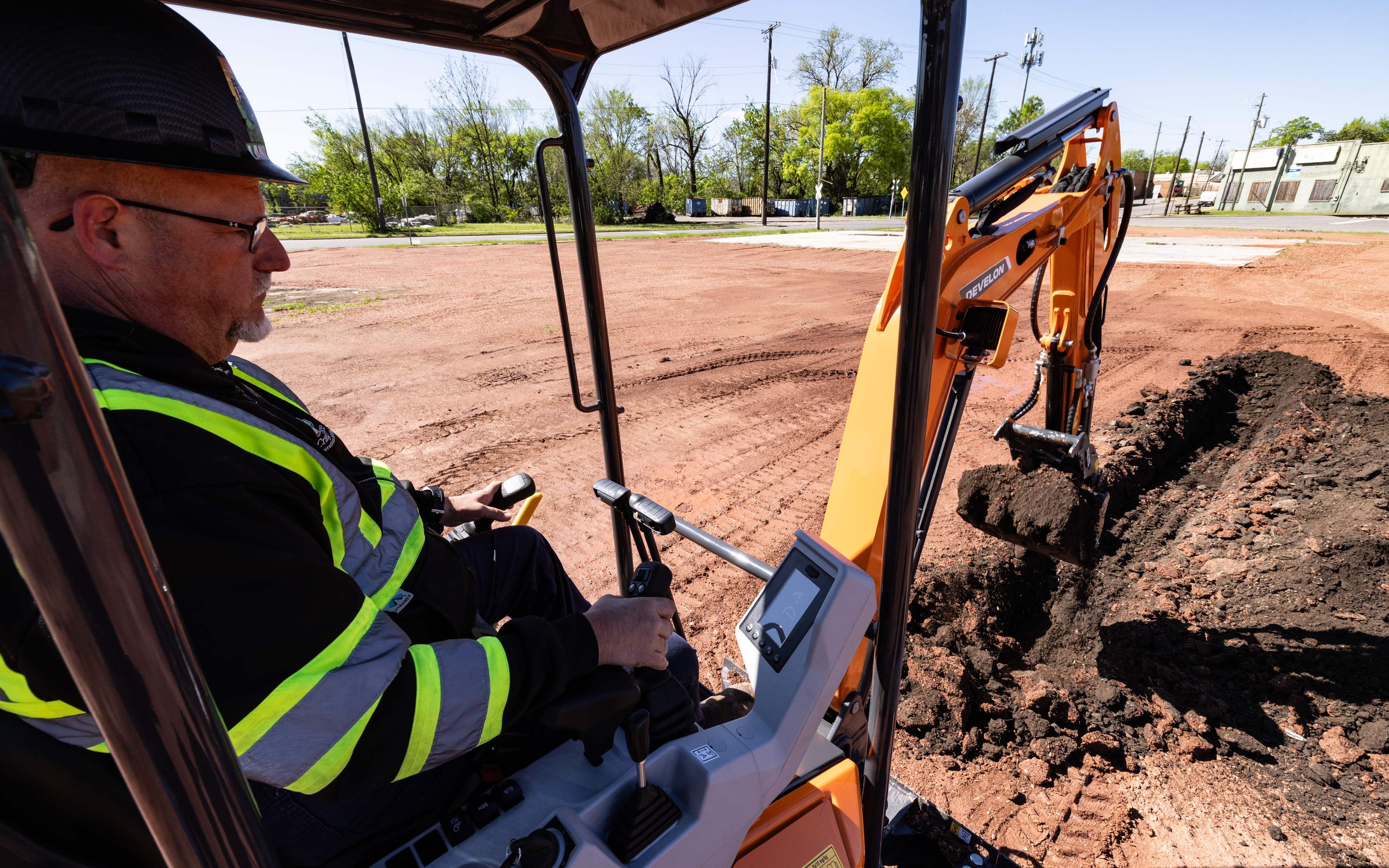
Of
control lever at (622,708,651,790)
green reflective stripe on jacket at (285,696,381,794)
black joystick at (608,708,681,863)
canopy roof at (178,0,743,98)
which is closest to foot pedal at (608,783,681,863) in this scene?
black joystick at (608,708,681,863)

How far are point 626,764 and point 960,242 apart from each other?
64.4 inches

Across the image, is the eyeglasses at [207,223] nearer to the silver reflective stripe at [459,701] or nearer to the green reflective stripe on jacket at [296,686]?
the green reflective stripe on jacket at [296,686]

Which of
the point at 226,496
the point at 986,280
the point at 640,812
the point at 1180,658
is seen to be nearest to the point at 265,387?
the point at 226,496

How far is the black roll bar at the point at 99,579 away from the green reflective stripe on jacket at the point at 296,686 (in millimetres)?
247


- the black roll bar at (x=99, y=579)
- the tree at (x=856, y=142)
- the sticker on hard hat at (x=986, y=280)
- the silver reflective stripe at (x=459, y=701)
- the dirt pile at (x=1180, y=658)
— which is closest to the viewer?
the black roll bar at (x=99, y=579)

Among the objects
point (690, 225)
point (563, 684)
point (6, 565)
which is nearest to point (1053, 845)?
point (563, 684)

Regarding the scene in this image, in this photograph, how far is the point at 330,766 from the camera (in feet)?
2.93

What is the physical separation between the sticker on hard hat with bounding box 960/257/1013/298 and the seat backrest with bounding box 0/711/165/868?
2.07 m

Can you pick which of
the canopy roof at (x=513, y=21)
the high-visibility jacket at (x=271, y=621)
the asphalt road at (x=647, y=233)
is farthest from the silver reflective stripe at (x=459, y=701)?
the asphalt road at (x=647, y=233)

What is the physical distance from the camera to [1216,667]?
282cm

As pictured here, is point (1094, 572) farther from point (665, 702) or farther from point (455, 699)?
point (455, 699)

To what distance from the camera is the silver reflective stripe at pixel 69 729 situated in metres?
0.84

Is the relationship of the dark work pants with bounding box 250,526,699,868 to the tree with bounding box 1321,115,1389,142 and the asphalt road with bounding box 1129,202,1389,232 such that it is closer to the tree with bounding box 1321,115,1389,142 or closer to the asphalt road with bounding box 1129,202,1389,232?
the asphalt road with bounding box 1129,202,1389,232

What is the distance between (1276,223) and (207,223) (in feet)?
124
